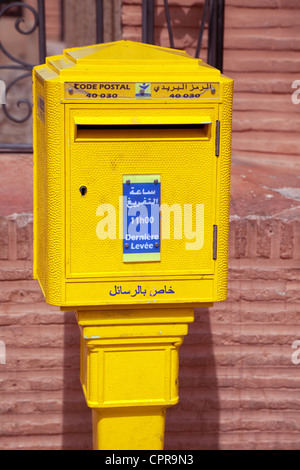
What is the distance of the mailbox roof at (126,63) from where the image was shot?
2.80m

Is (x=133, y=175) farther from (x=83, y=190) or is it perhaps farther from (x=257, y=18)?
(x=257, y=18)

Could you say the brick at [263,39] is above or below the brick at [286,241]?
above

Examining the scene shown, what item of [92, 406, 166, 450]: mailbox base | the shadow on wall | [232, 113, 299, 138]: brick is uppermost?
[232, 113, 299, 138]: brick

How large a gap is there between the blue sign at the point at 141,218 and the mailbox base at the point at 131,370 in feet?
0.77

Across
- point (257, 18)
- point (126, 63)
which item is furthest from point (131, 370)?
point (257, 18)

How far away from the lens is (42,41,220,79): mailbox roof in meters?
2.80

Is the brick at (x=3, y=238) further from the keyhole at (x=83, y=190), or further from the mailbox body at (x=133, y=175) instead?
the keyhole at (x=83, y=190)

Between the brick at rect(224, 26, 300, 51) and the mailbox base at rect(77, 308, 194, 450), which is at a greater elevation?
the brick at rect(224, 26, 300, 51)

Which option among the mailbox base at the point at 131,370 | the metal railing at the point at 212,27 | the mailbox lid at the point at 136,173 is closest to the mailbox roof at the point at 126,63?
the mailbox lid at the point at 136,173

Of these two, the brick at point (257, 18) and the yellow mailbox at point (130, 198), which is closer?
the yellow mailbox at point (130, 198)

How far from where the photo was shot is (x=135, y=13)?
490cm

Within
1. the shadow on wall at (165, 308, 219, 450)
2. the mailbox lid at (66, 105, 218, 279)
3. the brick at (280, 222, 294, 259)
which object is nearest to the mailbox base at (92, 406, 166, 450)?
the mailbox lid at (66, 105, 218, 279)

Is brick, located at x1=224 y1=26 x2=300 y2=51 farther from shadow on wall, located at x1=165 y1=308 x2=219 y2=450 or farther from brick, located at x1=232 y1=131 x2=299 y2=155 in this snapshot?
shadow on wall, located at x1=165 y1=308 x2=219 y2=450

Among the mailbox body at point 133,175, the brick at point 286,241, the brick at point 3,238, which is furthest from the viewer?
the brick at point 286,241
